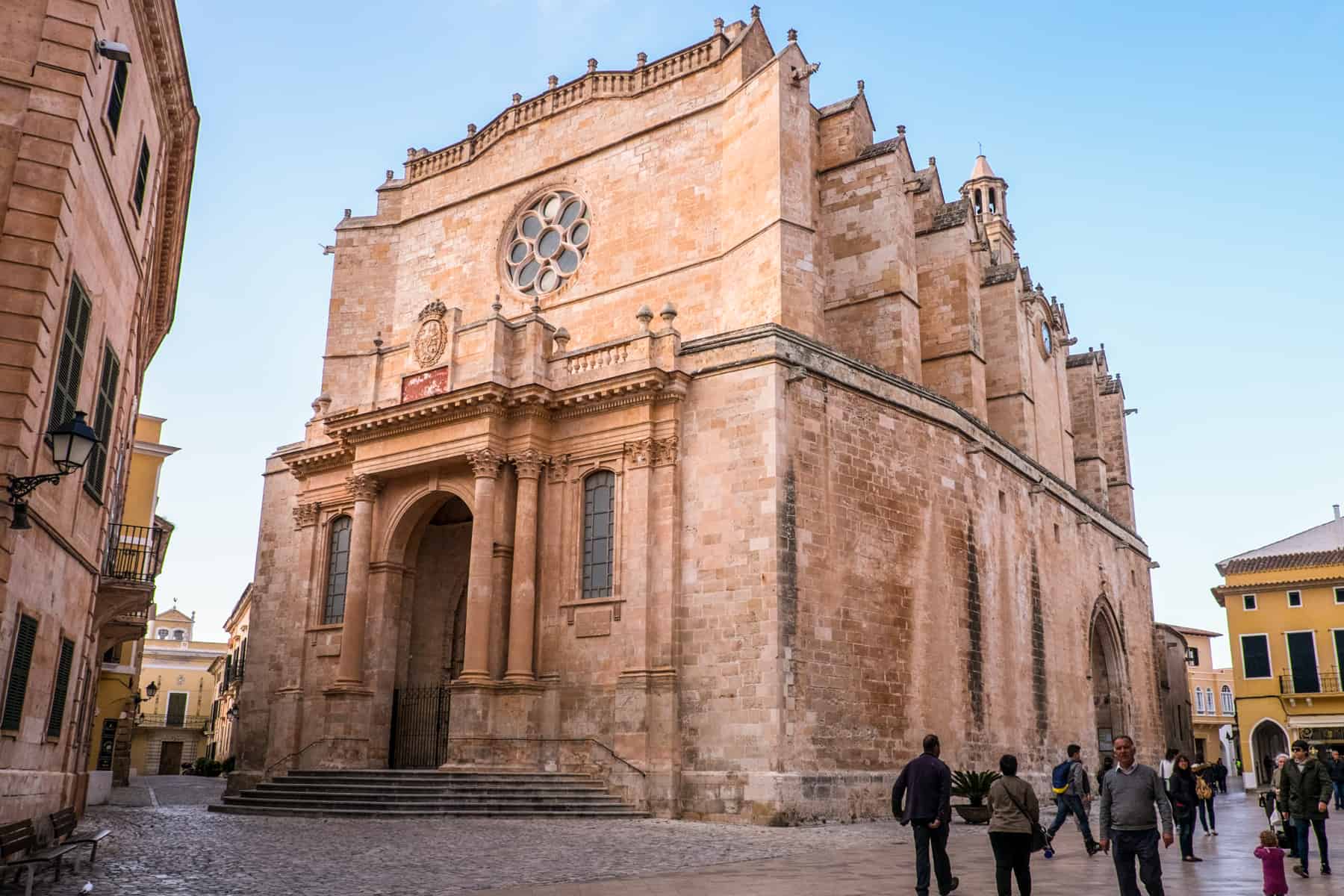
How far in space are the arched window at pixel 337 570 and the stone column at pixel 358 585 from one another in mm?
915

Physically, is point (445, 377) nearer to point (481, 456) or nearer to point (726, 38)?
point (481, 456)

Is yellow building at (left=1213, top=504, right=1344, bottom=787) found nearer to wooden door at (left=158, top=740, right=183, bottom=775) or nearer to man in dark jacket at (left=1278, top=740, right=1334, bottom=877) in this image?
man in dark jacket at (left=1278, top=740, right=1334, bottom=877)

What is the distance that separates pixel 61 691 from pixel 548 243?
16.4 meters

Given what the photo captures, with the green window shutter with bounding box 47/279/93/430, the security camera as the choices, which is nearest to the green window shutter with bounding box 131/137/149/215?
the green window shutter with bounding box 47/279/93/430

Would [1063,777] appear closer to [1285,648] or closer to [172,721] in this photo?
[1285,648]

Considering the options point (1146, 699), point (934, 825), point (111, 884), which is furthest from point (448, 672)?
point (1146, 699)

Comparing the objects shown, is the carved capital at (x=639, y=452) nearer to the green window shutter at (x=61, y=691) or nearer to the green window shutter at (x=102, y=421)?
the green window shutter at (x=102, y=421)

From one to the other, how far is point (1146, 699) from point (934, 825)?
26089mm

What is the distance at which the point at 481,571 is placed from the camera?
19.0 m

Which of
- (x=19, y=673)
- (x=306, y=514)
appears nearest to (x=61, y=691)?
(x=19, y=673)

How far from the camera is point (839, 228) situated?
23.5 metres

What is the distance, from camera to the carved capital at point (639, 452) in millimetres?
18766

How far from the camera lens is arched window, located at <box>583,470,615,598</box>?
19062 mm

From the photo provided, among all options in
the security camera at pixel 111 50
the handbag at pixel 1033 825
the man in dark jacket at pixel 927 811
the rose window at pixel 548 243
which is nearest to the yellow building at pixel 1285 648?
the rose window at pixel 548 243
